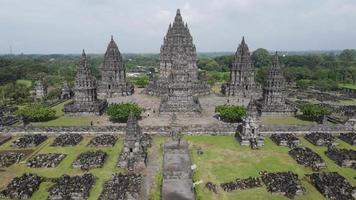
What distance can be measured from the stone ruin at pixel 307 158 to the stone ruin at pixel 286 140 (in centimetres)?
208

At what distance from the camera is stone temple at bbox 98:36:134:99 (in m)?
80.1

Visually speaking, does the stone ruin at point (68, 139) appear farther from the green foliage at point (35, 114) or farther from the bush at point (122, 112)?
the green foliage at point (35, 114)

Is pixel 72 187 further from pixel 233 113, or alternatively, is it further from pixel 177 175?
pixel 233 113

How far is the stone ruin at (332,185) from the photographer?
2956cm

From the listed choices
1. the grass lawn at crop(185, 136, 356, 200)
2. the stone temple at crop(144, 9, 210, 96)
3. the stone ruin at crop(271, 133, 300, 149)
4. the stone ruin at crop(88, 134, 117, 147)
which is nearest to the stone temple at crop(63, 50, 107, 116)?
the stone ruin at crop(88, 134, 117, 147)

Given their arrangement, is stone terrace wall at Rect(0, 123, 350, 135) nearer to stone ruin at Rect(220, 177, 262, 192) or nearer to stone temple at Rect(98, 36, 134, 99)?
stone ruin at Rect(220, 177, 262, 192)

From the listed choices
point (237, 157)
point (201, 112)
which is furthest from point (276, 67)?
point (237, 157)

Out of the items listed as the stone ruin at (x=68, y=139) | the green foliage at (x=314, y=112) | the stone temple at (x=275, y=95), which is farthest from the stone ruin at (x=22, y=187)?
the green foliage at (x=314, y=112)

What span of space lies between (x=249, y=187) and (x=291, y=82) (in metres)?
91.0

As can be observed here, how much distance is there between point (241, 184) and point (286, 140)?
16.8 meters

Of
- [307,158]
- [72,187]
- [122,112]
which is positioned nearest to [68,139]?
[122,112]

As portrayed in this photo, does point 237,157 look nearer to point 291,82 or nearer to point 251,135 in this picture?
point 251,135

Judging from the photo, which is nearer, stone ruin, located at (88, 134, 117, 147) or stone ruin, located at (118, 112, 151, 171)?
stone ruin, located at (118, 112, 151, 171)

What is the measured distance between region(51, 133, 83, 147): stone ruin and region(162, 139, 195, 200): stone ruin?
16.2m
